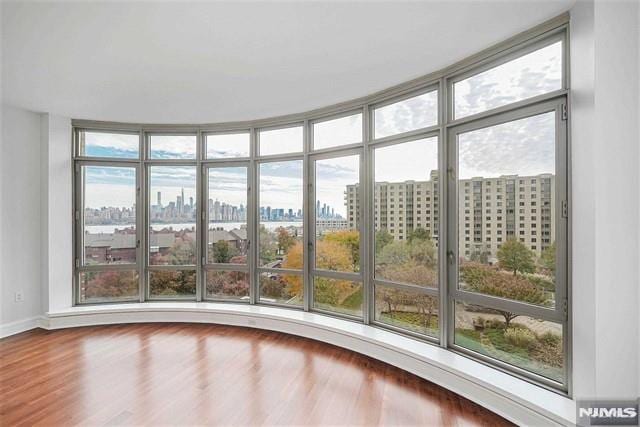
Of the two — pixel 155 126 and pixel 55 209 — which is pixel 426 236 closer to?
pixel 155 126

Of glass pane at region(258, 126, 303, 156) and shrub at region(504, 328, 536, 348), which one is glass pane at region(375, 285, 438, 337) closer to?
shrub at region(504, 328, 536, 348)

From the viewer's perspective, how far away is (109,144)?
4785mm

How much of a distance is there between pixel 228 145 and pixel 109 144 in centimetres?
175

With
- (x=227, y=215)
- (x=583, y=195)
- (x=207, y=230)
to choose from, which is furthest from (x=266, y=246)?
(x=583, y=195)

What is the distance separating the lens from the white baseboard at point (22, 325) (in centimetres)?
406

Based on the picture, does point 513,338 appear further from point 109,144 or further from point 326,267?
point 109,144

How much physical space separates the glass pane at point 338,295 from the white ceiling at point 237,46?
7.34ft

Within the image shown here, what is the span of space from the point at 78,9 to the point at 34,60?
1141 millimetres

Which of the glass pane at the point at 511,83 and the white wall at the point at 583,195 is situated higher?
the glass pane at the point at 511,83

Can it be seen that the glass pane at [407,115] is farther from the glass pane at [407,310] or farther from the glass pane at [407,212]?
the glass pane at [407,310]

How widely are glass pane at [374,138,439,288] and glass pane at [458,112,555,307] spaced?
0.30 metres

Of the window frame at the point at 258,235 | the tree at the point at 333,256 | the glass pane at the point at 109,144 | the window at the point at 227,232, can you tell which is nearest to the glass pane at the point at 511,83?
the tree at the point at 333,256

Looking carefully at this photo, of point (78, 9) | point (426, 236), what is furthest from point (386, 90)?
point (78, 9)

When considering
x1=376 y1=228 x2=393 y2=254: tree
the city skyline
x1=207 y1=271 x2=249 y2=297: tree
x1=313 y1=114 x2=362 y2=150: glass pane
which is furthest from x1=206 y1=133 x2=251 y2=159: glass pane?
x1=376 y1=228 x2=393 y2=254: tree
